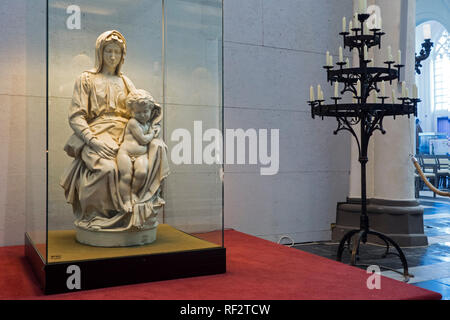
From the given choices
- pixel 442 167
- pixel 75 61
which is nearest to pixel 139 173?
pixel 75 61

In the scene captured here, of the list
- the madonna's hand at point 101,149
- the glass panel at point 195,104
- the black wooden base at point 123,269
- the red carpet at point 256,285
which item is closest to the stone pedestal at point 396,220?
the red carpet at point 256,285

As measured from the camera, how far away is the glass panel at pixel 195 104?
13.6 ft

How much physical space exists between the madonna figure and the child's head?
0.05 meters

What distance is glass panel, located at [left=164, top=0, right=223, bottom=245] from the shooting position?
163 inches

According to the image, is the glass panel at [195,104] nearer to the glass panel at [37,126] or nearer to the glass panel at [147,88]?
the glass panel at [147,88]

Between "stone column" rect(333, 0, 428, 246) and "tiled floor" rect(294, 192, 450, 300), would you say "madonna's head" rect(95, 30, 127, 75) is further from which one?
"stone column" rect(333, 0, 428, 246)

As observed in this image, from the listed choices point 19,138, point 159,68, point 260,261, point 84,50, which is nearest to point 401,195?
point 260,261

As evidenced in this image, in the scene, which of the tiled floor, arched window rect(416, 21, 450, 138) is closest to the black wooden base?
the tiled floor

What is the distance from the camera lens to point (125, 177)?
3.93 meters

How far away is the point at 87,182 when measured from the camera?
3914 millimetres

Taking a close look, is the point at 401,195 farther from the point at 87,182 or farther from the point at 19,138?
the point at 19,138

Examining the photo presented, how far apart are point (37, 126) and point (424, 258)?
4520 mm

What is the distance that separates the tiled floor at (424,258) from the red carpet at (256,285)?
827mm

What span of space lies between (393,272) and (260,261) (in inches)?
58.0
